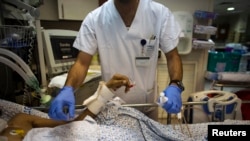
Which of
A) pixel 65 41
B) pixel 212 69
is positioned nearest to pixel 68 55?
pixel 65 41

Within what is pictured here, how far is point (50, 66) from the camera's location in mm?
1740

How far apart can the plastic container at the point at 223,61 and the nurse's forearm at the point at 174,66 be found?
1413 mm

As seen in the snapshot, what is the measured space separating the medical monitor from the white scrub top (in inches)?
23.9

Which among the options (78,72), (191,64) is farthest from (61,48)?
(191,64)

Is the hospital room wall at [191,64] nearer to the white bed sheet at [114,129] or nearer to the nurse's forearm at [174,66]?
the nurse's forearm at [174,66]

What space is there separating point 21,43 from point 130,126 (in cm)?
82

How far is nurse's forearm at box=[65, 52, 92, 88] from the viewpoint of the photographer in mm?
1090

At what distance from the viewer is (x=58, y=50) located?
6.00 ft

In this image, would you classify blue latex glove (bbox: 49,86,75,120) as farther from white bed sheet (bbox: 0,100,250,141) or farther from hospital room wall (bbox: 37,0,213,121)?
hospital room wall (bbox: 37,0,213,121)

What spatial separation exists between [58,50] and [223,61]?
1963 mm

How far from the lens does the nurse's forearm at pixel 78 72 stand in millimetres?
1090

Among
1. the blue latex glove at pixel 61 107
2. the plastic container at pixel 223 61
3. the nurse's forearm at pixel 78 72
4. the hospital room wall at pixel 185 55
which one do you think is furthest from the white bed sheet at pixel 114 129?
the plastic container at pixel 223 61

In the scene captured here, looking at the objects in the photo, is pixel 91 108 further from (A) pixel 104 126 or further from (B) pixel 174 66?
(B) pixel 174 66

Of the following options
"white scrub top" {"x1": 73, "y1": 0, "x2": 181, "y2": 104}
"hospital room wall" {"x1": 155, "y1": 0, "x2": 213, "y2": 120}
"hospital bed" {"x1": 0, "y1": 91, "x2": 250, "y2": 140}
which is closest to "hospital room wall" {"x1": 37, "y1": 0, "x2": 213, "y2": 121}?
"hospital room wall" {"x1": 155, "y1": 0, "x2": 213, "y2": 120}
